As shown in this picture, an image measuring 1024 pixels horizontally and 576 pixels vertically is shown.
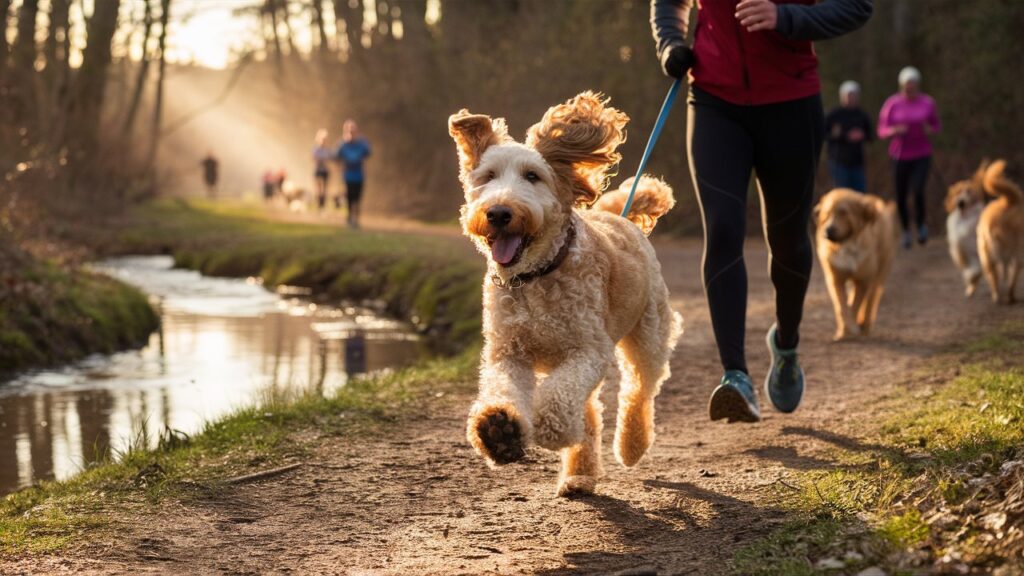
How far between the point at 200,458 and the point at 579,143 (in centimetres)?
256

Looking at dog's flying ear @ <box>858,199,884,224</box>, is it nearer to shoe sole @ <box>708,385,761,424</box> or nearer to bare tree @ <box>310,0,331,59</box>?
shoe sole @ <box>708,385,761,424</box>

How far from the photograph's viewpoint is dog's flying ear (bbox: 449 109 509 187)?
4648mm

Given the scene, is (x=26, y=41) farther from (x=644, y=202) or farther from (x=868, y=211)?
(x=644, y=202)

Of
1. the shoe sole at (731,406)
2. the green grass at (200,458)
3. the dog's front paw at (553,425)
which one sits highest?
the dog's front paw at (553,425)

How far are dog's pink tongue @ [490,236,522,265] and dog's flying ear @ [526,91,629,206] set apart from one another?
44 centimetres

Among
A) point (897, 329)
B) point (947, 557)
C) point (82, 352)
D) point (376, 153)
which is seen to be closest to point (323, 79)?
point (376, 153)

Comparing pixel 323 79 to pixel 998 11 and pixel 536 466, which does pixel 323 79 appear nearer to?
pixel 998 11

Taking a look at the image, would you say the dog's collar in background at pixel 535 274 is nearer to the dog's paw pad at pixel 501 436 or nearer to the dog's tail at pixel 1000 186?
the dog's paw pad at pixel 501 436

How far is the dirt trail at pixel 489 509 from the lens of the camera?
4.16 meters

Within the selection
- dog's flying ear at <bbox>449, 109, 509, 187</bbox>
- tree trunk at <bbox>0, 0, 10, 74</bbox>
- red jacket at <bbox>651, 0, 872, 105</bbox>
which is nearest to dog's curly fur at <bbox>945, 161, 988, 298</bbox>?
red jacket at <bbox>651, 0, 872, 105</bbox>

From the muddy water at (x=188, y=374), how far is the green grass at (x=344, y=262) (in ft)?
1.78

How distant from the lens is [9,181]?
13281 mm

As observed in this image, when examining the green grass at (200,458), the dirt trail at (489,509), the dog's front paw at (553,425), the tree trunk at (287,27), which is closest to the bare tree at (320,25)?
the tree trunk at (287,27)

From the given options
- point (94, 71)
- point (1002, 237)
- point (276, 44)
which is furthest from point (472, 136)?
point (276, 44)
